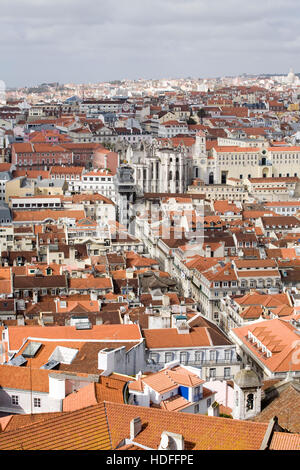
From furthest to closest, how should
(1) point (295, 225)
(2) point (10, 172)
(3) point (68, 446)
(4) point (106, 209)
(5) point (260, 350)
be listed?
(2) point (10, 172), (4) point (106, 209), (1) point (295, 225), (5) point (260, 350), (3) point (68, 446)

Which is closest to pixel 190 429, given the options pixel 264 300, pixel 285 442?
pixel 285 442

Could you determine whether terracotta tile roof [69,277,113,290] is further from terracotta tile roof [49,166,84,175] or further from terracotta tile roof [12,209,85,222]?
terracotta tile roof [49,166,84,175]

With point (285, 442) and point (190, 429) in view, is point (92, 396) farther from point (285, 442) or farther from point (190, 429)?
point (285, 442)

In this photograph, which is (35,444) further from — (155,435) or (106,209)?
(106,209)

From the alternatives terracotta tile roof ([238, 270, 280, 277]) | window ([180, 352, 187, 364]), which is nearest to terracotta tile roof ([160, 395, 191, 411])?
window ([180, 352, 187, 364])

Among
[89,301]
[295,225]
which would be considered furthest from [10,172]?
[89,301]

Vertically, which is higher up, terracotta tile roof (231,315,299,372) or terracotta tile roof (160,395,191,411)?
terracotta tile roof (160,395,191,411)

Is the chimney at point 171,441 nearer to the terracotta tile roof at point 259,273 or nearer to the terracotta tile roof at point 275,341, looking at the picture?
the terracotta tile roof at point 275,341

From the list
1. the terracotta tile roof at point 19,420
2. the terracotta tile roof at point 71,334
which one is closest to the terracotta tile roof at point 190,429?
the terracotta tile roof at point 19,420

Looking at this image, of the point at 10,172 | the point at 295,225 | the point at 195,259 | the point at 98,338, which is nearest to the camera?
the point at 98,338
